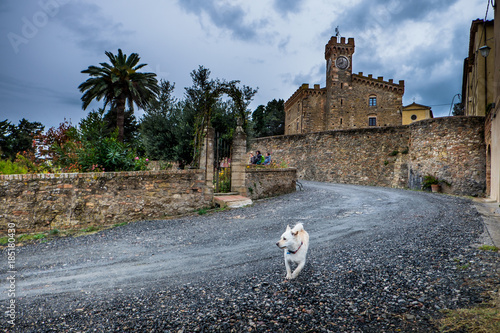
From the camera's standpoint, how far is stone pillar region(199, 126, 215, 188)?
32.4ft

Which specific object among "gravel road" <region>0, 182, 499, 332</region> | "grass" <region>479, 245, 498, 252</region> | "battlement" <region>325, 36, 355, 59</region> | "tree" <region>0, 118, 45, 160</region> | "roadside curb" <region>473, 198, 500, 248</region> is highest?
"battlement" <region>325, 36, 355, 59</region>

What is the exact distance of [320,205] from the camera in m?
10.0

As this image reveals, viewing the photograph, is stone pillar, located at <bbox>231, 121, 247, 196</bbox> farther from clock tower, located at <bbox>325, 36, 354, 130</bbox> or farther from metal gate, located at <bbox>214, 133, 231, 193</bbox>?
clock tower, located at <bbox>325, 36, 354, 130</bbox>

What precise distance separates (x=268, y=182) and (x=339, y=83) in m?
28.7

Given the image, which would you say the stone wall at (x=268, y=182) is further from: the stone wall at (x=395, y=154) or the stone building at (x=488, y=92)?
the stone building at (x=488, y=92)

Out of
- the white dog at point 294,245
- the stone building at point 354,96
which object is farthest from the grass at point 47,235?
the stone building at point 354,96

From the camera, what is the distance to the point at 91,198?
7809mm

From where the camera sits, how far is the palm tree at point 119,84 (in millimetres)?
20359

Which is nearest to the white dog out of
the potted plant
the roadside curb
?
the roadside curb

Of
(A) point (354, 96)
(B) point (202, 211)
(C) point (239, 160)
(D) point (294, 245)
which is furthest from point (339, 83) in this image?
(D) point (294, 245)

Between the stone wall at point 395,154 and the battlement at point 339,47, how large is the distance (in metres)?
16.3

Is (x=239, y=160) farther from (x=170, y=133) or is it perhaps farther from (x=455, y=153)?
(x=455, y=153)

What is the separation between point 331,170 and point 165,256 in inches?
792

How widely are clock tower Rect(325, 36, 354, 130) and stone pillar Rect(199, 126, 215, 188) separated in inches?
1167
